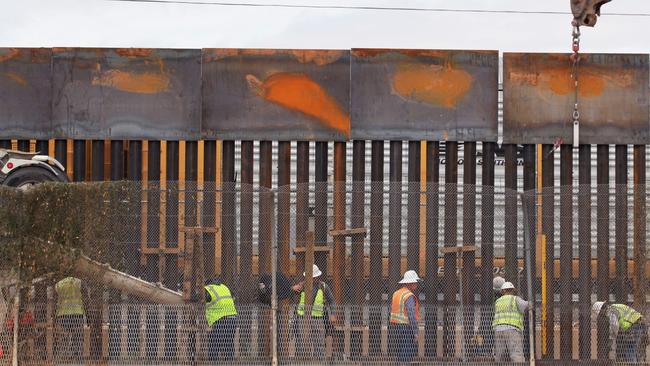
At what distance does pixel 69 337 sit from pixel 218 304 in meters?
2.06

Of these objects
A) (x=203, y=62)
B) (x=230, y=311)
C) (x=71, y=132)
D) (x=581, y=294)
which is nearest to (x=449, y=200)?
(x=581, y=294)

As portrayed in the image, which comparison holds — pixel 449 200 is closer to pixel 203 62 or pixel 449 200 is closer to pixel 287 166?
pixel 287 166

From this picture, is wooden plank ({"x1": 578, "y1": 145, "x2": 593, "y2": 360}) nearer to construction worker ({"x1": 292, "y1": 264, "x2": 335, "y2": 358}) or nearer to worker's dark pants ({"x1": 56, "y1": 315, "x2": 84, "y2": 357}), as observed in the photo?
construction worker ({"x1": 292, "y1": 264, "x2": 335, "y2": 358})

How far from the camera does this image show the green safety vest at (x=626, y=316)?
15297 mm

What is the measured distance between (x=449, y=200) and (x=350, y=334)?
8.15 ft

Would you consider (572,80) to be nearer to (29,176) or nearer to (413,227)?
(413,227)

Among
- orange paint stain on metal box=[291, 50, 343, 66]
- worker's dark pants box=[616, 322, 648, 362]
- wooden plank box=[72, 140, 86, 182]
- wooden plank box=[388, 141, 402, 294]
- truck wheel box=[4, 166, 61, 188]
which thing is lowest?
worker's dark pants box=[616, 322, 648, 362]

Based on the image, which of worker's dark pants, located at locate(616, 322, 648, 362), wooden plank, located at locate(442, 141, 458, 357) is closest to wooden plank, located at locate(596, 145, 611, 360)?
worker's dark pants, located at locate(616, 322, 648, 362)

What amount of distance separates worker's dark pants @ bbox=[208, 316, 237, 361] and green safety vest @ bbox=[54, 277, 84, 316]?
1.82 meters

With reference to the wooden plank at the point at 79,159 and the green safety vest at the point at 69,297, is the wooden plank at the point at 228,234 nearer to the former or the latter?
the green safety vest at the point at 69,297

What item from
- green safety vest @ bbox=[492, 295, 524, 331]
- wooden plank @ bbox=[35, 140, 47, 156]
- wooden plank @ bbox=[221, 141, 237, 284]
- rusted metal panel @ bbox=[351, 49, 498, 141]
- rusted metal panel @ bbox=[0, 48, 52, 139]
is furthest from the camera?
wooden plank @ bbox=[35, 140, 47, 156]

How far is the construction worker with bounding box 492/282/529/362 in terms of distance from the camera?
15.3 meters

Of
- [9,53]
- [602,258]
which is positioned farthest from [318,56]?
[602,258]

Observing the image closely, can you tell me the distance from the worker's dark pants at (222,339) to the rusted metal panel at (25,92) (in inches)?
224
